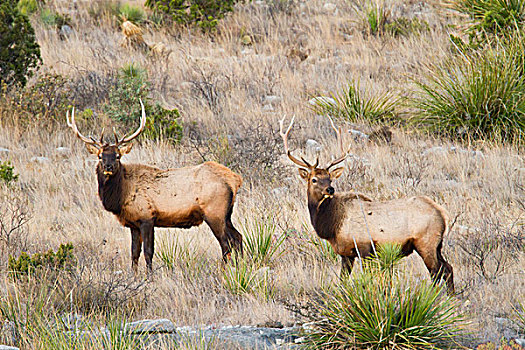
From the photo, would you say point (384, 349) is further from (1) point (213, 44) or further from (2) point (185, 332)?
(1) point (213, 44)

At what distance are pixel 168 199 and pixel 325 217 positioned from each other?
5.28ft

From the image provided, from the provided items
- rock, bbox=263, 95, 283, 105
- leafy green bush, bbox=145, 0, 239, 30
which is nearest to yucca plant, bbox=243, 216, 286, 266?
rock, bbox=263, 95, 283, 105

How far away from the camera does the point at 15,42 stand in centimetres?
1221

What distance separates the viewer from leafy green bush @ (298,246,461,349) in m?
4.59

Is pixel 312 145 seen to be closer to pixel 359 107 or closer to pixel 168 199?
pixel 359 107

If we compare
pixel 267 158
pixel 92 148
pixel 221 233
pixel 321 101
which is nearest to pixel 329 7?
pixel 321 101

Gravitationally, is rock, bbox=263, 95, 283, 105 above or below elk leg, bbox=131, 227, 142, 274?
above

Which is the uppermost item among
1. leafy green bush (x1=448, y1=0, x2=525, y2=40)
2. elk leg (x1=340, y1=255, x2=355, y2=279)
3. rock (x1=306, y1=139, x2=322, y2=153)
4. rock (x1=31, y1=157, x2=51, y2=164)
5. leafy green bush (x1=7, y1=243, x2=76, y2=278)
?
leafy green bush (x1=448, y1=0, x2=525, y2=40)

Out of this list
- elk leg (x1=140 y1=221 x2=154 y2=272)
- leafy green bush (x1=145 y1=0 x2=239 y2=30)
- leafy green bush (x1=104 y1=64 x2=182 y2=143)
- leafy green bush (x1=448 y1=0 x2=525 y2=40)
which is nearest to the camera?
elk leg (x1=140 y1=221 x2=154 y2=272)

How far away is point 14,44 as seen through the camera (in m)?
12.5

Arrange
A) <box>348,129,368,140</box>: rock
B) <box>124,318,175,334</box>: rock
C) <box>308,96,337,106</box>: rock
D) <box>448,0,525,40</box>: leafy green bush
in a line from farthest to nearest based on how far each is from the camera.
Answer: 1. <box>308,96,337,106</box>: rock
2. <box>448,0,525,40</box>: leafy green bush
3. <box>348,129,368,140</box>: rock
4. <box>124,318,175,334</box>: rock

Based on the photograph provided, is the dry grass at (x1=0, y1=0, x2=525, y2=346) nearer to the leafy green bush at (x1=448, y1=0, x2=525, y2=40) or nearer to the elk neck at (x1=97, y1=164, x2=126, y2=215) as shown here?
the elk neck at (x1=97, y1=164, x2=126, y2=215)

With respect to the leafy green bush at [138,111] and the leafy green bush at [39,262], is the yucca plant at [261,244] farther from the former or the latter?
the leafy green bush at [138,111]

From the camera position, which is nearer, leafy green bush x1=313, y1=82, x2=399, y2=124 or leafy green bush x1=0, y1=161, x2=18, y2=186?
leafy green bush x1=0, y1=161, x2=18, y2=186
